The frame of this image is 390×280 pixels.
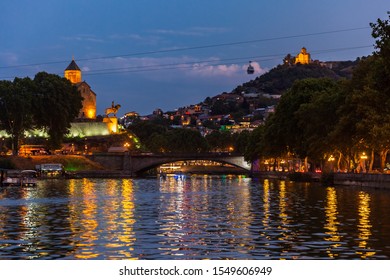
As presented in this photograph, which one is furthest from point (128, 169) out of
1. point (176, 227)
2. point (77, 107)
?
point (176, 227)

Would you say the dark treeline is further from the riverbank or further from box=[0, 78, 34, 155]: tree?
box=[0, 78, 34, 155]: tree

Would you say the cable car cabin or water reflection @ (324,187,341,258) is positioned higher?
the cable car cabin

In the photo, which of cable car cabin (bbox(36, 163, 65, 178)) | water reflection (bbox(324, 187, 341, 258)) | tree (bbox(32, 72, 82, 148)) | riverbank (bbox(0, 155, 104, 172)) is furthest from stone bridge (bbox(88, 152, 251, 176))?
water reflection (bbox(324, 187, 341, 258))

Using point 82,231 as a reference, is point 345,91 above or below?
above

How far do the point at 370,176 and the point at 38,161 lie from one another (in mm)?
78273

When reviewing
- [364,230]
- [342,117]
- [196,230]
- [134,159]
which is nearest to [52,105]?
[134,159]

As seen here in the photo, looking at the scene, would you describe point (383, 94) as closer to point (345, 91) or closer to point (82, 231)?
point (345, 91)

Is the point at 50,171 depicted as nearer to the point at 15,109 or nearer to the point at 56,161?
the point at 15,109

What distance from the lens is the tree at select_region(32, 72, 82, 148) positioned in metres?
151

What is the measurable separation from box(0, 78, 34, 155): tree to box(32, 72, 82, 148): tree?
3.16 meters

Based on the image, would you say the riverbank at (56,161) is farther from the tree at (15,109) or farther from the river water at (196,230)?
the river water at (196,230)

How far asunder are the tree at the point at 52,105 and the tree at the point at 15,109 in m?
3.16
